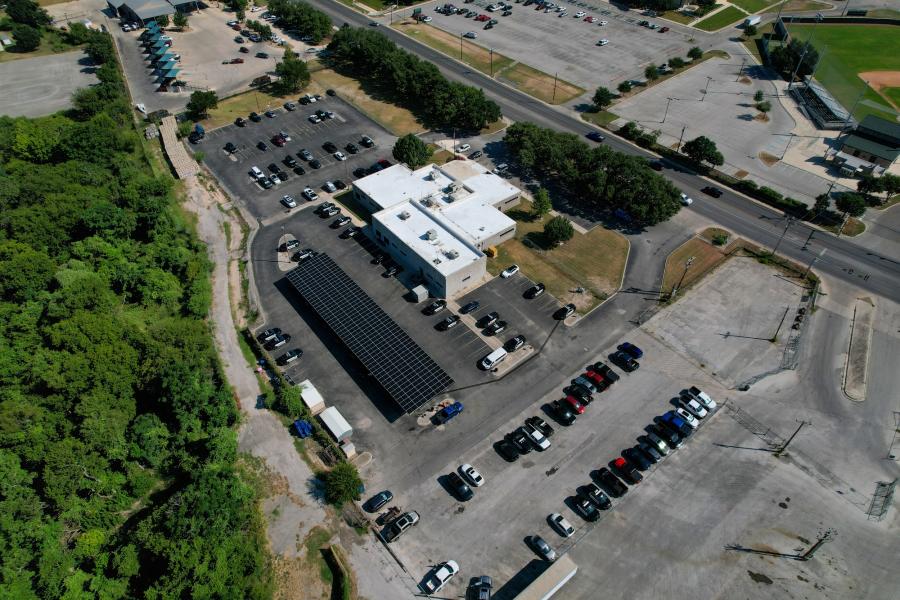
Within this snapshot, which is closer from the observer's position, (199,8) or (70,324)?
(70,324)

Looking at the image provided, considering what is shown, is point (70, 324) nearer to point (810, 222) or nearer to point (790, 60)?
point (810, 222)

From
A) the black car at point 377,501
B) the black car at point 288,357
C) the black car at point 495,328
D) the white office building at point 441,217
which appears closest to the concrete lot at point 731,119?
the white office building at point 441,217

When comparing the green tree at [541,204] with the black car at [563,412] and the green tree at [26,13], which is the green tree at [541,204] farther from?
the green tree at [26,13]

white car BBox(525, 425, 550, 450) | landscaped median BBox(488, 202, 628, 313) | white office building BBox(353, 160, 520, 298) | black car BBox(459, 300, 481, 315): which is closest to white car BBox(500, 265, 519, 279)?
landscaped median BBox(488, 202, 628, 313)

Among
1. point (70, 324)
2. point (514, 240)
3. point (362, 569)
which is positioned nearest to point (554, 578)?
point (362, 569)

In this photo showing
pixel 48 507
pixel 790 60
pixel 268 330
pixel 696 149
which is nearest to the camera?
pixel 48 507

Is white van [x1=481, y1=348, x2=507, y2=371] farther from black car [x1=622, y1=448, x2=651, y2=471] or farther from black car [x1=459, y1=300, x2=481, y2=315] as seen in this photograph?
black car [x1=622, y1=448, x2=651, y2=471]

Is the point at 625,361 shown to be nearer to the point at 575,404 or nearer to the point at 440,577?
the point at 575,404
